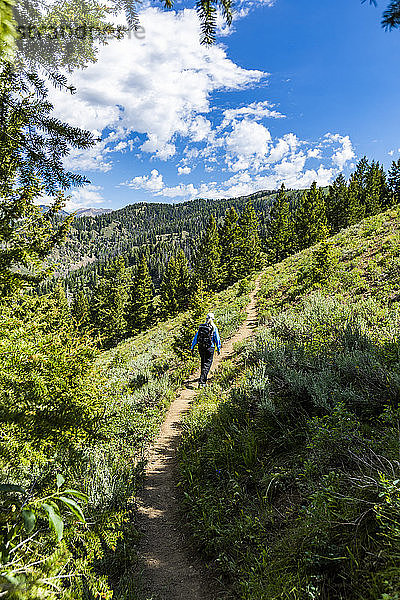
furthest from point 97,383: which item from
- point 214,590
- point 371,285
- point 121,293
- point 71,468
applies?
point 121,293

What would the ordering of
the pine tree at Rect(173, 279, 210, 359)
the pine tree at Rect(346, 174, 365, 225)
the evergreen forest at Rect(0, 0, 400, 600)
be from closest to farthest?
the evergreen forest at Rect(0, 0, 400, 600), the pine tree at Rect(173, 279, 210, 359), the pine tree at Rect(346, 174, 365, 225)

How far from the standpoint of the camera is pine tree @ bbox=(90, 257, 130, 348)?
42219 millimetres

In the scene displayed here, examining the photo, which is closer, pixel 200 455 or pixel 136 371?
pixel 200 455

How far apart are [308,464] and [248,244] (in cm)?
4051

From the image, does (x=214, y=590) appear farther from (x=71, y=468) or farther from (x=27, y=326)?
(x=27, y=326)

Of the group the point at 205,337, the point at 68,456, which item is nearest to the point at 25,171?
the point at 68,456

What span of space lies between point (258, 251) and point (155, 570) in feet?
139

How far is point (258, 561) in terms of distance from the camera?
129 inches

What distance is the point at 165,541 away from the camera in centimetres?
443

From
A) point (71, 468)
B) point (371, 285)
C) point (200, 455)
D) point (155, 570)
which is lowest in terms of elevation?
point (155, 570)

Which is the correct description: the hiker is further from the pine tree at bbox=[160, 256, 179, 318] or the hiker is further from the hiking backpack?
the pine tree at bbox=[160, 256, 179, 318]

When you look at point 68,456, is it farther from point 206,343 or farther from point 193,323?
point 193,323

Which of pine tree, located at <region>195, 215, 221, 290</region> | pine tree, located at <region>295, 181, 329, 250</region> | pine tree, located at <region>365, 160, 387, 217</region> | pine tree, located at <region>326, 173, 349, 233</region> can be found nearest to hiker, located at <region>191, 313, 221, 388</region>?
pine tree, located at <region>195, 215, 221, 290</region>

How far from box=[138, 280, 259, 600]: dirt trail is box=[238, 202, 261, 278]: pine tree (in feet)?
122
